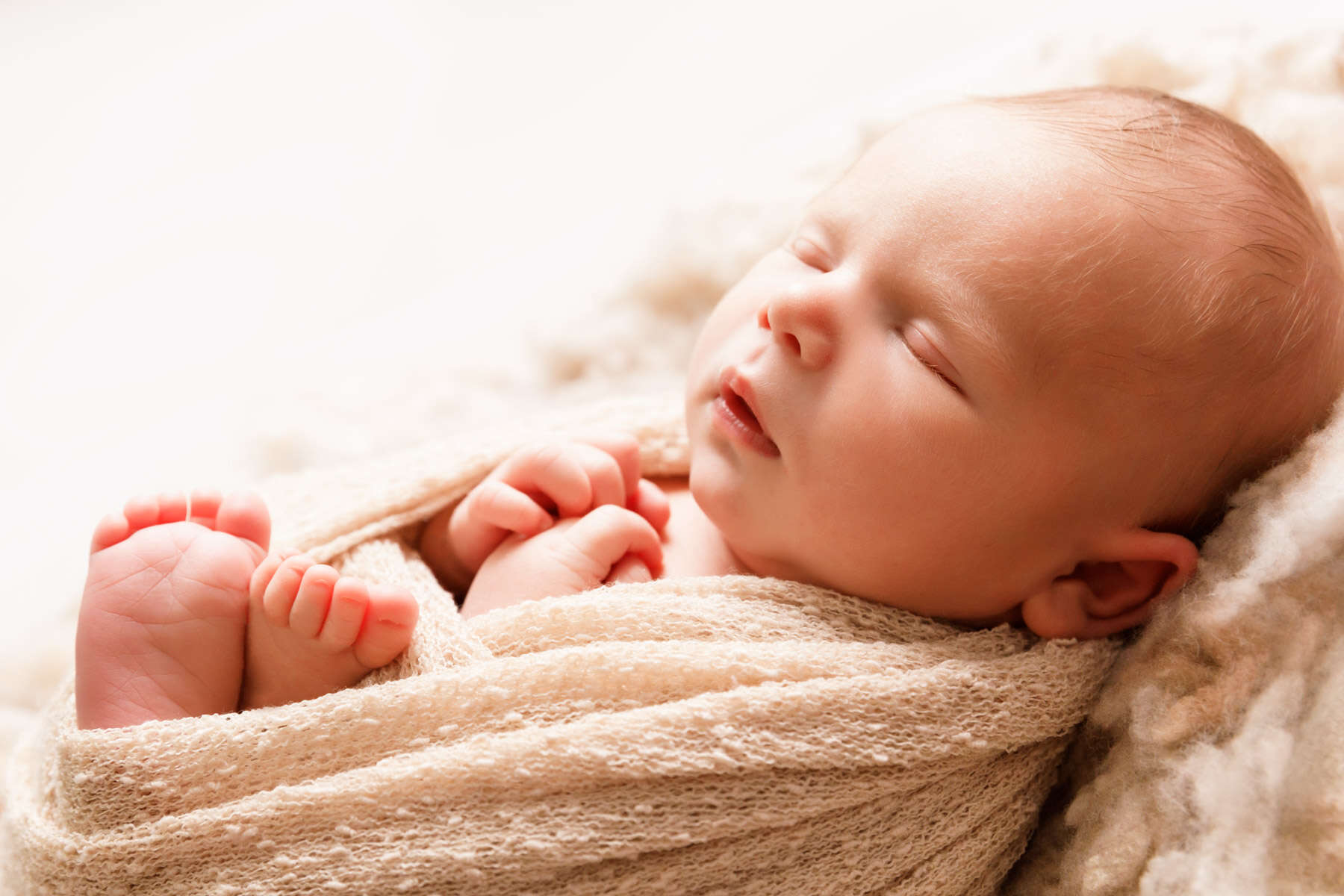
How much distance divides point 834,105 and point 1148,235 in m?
0.95

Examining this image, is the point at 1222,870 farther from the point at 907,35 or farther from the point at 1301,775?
the point at 907,35

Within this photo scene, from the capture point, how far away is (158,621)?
36.9 inches

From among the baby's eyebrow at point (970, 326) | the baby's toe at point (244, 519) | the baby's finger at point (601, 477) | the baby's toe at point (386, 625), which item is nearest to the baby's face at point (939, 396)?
the baby's eyebrow at point (970, 326)

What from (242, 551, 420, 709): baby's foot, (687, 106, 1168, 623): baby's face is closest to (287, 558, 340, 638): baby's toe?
(242, 551, 420, 709): baby's foot

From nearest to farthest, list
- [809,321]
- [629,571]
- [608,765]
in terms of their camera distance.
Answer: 1. [608,765]
2. [809,321]
3. [629,571]

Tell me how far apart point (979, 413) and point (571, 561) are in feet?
1.26

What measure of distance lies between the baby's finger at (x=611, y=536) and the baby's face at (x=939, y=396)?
0.08 meters

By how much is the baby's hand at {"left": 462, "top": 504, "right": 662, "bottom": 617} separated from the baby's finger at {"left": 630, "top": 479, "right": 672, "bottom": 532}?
68mm

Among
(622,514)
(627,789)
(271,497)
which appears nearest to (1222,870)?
(627,789)

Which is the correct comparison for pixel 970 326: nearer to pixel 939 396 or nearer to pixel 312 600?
pixel 939 396

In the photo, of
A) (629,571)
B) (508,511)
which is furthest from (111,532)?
(629,571)

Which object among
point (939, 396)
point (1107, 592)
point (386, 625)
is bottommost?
point (1107, 592)

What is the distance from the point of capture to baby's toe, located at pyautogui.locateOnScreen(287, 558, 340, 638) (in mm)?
924

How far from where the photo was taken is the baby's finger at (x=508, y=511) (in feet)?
3.54
